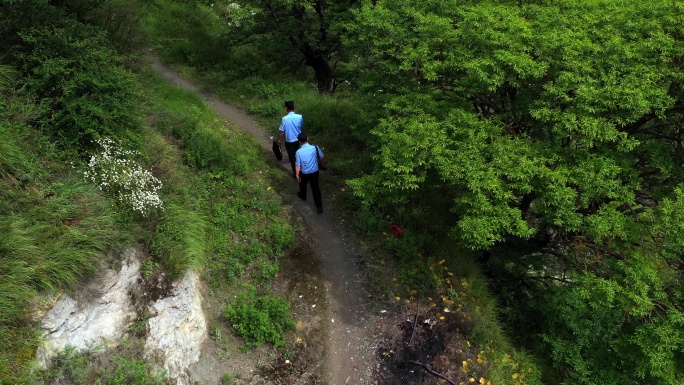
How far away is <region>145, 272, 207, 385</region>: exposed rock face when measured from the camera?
627cm

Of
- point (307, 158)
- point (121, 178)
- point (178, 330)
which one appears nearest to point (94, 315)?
point (178, 330)

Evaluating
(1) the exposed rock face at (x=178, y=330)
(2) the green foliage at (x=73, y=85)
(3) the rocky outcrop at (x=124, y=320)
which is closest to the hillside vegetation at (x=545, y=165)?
(1) the exposed rock face at (x=178, y=330)

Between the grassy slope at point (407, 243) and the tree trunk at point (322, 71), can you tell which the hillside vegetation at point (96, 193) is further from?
the tree trunk at point (322, 71)

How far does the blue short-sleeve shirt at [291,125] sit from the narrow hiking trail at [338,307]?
126 centimetres

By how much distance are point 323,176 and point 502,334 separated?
582cm

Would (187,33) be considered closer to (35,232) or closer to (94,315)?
(35,232)

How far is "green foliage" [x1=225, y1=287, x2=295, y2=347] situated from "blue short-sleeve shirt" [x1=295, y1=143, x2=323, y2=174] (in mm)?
2956

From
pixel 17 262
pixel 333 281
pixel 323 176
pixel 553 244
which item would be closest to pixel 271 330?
pixel 333 281

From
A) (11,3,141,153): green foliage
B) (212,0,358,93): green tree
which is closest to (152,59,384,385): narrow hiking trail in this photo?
(11,3,141,153): green foliage

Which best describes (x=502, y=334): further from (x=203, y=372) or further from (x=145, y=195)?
(x=145, y=195)

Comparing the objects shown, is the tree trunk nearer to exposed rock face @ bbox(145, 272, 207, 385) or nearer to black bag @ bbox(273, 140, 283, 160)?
black bag @ bbox(273, 140, 283, 160)

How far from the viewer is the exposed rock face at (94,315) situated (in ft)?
17.2

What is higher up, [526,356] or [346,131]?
[346,131]

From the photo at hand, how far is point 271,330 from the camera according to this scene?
7.47 metres
